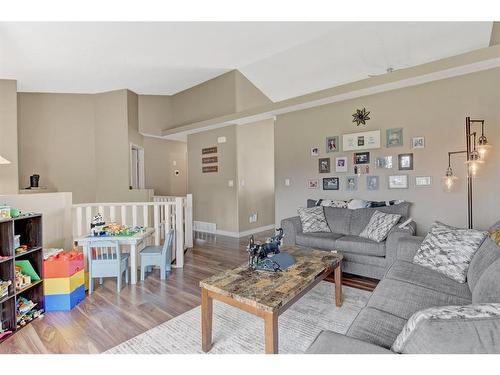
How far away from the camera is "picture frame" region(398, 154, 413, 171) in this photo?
3.55 metres

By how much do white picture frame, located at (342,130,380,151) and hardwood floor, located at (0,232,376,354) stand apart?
2660 millimetres

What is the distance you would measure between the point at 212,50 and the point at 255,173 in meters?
2.69

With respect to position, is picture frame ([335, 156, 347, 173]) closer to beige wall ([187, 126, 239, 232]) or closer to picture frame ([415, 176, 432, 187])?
picture frame ([415, 176, 432, 187])

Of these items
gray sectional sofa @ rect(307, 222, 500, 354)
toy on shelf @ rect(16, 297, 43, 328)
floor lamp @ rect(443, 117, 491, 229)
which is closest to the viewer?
gray sectional sofa @ rect(307, 222, 500, 354)

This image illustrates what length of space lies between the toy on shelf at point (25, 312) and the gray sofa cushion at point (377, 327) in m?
2.50

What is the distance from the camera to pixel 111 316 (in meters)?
2.25

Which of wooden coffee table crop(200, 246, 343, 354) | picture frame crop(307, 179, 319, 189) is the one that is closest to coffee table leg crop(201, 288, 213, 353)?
wooden coffee table crop(200, 246, 343, 354)

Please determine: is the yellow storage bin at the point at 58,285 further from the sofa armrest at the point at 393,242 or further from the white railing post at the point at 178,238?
the sofa armrest at the point at 393,242

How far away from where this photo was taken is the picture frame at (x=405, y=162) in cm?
355

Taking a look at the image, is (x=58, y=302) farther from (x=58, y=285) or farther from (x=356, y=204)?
(x=356, y=204)

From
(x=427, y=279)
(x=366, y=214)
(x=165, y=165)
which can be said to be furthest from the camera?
(x=165, y=165)

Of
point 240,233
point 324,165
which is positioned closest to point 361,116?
point 324,165

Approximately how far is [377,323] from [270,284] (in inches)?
25.9
